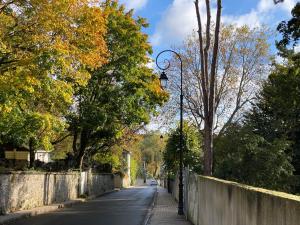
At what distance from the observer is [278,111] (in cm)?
3619

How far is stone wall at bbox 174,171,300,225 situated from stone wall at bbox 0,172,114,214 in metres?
11.7

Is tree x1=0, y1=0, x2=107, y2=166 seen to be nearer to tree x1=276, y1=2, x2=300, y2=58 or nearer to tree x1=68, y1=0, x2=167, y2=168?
tree x1=276, y1=2, x2=300, y2=58

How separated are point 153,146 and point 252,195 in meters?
149

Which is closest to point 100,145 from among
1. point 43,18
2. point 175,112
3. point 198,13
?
point 175,112

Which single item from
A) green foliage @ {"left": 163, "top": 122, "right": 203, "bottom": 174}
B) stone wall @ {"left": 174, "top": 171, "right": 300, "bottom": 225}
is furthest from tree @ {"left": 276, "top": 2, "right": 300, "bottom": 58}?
green foliage @ {"left": 163, "top": 122, "right": 203, "bottom": 174}

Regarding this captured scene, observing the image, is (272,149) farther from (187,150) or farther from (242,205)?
(242,205)

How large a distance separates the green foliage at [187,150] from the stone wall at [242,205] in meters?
21.9

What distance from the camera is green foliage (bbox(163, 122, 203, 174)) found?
38.4 meters

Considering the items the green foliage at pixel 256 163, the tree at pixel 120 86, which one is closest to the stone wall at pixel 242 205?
the green foliage at pixel 256 163

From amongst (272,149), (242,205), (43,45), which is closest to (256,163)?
(272,149)

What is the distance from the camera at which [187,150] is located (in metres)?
39.4

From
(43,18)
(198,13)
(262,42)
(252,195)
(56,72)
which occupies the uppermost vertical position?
(262,42)

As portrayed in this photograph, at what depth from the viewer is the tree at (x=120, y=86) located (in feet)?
125

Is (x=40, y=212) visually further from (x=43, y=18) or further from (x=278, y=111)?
(x=278, y=111)
